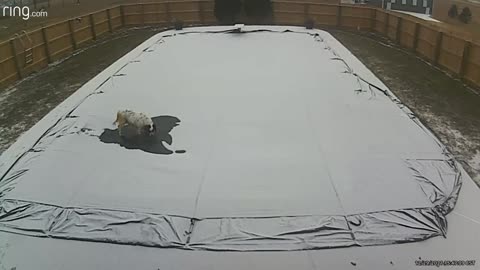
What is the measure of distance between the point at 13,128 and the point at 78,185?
3.33m

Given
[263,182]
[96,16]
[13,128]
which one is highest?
[96,16]

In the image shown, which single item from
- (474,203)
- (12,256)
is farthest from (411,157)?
(12,256)

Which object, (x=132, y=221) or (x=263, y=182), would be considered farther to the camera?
(x=263, y=182)

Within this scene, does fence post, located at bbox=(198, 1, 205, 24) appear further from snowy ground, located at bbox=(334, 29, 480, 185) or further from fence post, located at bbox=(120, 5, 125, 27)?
snowy ground, located at bbox=(334, 29, 480, 185)

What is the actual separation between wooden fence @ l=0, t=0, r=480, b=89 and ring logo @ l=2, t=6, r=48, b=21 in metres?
3.63

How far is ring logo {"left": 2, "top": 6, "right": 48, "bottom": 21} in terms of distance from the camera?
14.3 m

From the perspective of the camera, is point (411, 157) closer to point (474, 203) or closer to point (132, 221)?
point (474, 203)

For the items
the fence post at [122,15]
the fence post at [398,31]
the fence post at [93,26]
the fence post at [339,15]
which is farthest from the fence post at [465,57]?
the fence post at [122,15]

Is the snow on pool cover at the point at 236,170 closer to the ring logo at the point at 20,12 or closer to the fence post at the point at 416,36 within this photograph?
the fence post at the point at 416,36

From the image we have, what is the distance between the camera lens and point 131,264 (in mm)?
2357

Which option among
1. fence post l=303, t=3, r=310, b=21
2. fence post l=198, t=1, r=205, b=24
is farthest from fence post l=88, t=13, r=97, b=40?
fence post l=303, t=3, r=310, b=21

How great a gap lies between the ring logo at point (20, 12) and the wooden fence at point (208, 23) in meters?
3.63

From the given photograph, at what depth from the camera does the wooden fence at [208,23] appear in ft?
24.8

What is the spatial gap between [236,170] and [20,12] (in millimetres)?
14636
